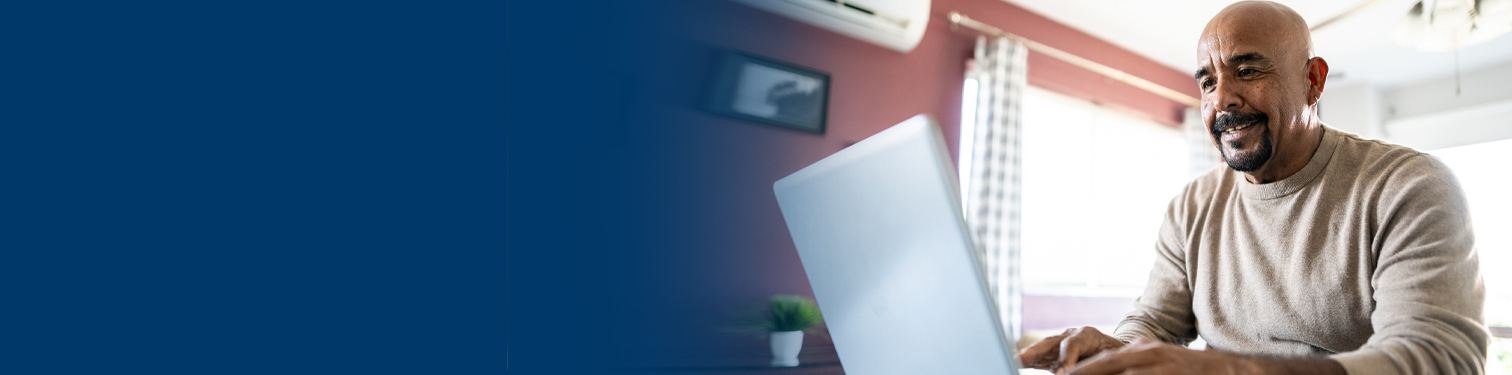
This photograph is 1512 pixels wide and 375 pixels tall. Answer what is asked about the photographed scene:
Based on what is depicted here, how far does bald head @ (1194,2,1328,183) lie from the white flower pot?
120 cm

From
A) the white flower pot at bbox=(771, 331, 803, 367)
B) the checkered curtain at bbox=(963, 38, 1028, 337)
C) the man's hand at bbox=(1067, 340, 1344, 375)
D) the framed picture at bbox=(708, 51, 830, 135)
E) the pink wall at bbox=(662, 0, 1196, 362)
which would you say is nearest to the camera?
the man's hand at bbox=(1067, 340, 1344, 375)

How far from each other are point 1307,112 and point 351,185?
1.16m

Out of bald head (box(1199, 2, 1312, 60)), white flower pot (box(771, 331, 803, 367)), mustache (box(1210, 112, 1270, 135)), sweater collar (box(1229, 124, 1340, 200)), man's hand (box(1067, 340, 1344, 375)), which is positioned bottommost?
white flower pot (box(771, 331, 803, 367))

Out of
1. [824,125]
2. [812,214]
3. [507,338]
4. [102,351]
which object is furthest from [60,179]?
[824,125]

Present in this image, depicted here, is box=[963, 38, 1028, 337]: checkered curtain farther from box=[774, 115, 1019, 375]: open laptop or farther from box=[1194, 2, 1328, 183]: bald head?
box=[774, 115, 1019, 375]: open laptop

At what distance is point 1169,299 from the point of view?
1192mm

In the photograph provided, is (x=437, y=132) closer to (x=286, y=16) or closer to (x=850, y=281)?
(x=286, y=16)

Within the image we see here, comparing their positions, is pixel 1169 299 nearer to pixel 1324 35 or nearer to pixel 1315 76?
pixel 1315 76

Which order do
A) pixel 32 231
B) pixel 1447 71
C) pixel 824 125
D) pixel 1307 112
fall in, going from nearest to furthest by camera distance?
pixel 32 231 → pixel 1307 112 → pixel 824 125 → pixel 1447 71

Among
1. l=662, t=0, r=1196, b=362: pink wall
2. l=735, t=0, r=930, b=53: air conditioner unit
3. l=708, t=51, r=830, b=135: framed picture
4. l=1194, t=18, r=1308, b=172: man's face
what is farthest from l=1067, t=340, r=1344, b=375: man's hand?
l=735, t=0, r=930, b=53: air conditioner unit

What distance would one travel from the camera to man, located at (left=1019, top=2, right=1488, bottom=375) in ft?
2.63

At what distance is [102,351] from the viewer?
63 cm

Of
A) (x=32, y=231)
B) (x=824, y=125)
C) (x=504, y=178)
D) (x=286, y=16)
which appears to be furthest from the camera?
(x=824, y=125)

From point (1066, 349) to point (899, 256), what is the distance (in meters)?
0.46
